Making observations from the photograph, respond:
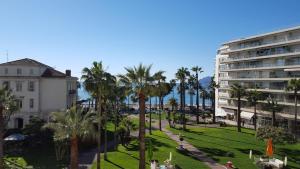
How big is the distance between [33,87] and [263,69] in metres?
56.4

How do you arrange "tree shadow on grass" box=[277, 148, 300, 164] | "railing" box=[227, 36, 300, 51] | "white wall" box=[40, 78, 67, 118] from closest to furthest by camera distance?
"tree shadow on grass" box=[277, 148, 300, 164]
"white wall" box=[40, 78, 67, 118]
"railing" box=[227, 36, 300, 51]

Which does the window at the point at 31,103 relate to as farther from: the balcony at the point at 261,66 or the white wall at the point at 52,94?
the balcony at the point at 261,66

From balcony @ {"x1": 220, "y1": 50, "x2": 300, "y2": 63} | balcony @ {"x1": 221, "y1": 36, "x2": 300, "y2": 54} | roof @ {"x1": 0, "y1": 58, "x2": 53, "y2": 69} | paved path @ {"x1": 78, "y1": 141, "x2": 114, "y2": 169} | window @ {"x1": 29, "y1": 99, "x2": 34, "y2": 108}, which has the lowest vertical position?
paved path @ {"x1": 78, "y1": 141, "x2": 114, "y2": 169}

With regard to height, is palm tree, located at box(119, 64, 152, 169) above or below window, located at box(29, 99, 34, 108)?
above

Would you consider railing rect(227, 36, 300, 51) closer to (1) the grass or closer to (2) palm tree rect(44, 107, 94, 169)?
(1) the grass

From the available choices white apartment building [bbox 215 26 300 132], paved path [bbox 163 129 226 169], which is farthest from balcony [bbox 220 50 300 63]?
paved path [bbox 163 129 226 169]

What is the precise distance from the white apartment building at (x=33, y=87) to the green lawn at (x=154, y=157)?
14.8 meters

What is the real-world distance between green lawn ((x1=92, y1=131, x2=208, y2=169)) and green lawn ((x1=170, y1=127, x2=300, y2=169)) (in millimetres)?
4291

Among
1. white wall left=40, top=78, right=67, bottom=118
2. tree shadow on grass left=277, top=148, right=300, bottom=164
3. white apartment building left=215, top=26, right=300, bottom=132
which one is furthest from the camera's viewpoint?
white apartment building left=215, top=26, right=300, bottom=132

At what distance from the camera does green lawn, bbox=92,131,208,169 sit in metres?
45.9

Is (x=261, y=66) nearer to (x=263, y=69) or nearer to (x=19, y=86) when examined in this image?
(x=263, y=69)

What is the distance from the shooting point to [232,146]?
62.3m

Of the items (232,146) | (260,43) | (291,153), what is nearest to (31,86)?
(232,146)

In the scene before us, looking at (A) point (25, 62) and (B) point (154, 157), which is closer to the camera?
(B) point (154, 157)
